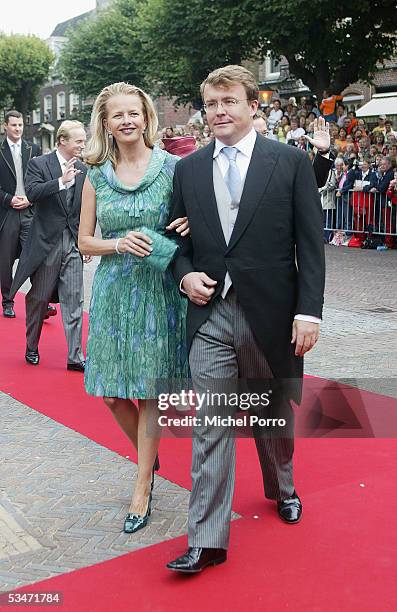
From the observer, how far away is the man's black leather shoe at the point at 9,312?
29.3ft

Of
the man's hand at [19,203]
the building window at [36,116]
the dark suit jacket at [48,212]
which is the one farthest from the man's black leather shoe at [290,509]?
the building window at [36,116]

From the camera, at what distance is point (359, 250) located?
15.1m

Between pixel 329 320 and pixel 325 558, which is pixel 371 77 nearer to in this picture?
pixel 329 320

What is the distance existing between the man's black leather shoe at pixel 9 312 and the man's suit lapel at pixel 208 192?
19.9ft

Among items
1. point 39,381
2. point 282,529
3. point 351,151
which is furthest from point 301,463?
point 351,151

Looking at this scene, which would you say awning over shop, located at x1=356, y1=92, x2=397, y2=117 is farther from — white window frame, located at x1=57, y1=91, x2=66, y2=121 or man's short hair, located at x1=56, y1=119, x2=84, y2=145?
white window frame, located at x1=57, y1=91, x2=66, y2=121

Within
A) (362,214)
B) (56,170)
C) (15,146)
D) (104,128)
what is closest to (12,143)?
(15,146)

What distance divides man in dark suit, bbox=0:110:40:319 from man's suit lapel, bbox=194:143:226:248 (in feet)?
18.2

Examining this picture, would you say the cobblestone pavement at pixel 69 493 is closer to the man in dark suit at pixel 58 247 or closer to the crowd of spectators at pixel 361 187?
the man in dark suit at pixel 58 247

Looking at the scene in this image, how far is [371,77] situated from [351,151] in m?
10.4

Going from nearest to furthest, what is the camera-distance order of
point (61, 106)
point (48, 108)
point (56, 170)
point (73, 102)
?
point (56, 170), point (73, 102), point (61, 106), point (48, 108)

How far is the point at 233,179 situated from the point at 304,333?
27.5 inches

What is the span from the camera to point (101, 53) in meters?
44.2

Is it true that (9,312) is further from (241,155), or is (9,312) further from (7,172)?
(241,155)
